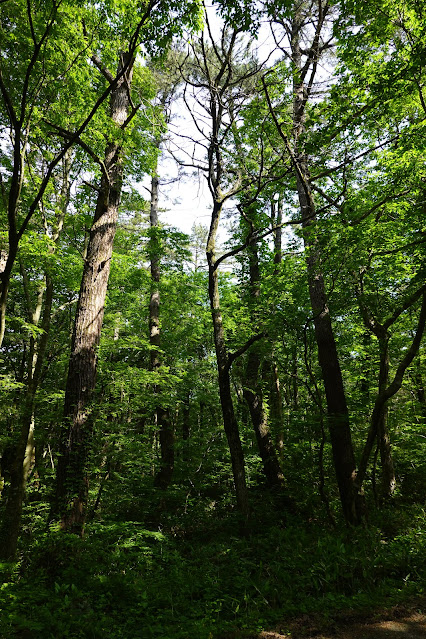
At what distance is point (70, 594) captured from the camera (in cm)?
376

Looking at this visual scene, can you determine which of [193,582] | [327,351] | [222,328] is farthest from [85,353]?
[327,351]

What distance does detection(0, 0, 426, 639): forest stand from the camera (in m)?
3.79

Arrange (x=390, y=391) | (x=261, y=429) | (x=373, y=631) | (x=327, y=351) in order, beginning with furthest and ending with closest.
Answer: (x=261, y=429) → (x=327, y=351) → (x=390, y=391) → (x=373, y=631)

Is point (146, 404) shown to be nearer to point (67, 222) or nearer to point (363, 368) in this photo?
point (67, 222)

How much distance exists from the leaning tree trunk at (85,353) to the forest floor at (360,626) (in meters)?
2.74

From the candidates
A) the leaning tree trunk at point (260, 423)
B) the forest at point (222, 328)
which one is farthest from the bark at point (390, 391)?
the leaning tree trunk at point (260, 423)

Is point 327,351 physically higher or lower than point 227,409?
higher

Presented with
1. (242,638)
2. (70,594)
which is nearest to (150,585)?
(70,594)

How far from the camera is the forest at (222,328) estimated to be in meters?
3.79

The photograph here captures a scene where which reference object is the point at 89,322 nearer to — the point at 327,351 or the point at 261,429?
the point at 327,351

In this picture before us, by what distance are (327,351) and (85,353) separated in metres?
4.76

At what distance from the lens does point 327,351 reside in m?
7.09

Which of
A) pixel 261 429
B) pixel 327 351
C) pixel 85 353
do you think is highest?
pixel 327 351

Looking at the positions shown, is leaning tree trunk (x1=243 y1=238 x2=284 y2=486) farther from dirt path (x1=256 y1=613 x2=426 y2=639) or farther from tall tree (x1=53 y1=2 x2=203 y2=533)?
dirt path (x1=256 y1=613 x2=426 y2=639)
